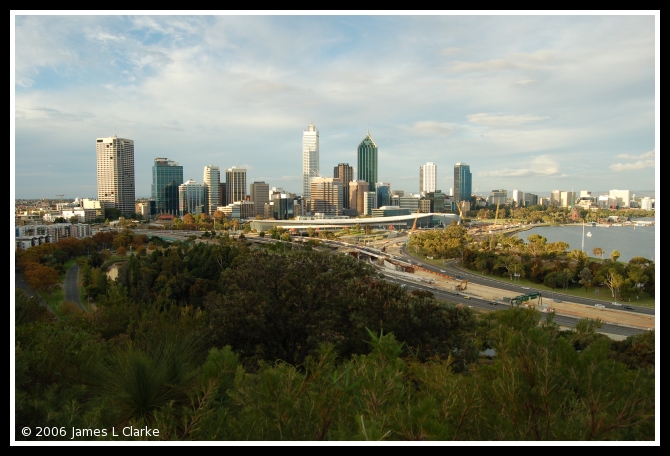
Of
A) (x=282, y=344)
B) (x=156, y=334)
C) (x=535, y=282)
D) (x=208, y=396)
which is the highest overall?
(x=208, y=396)

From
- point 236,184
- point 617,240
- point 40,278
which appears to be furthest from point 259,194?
point 40,278

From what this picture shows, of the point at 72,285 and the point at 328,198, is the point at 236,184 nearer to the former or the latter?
the point at 328,198

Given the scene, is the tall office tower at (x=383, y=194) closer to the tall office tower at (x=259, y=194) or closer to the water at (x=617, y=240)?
the tall office tower at (x=259, y=194)

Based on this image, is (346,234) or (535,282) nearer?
(535,282)

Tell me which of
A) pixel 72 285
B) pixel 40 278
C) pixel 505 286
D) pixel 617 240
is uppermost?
pixel 40 278

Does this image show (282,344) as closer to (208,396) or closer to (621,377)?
(208,396)
